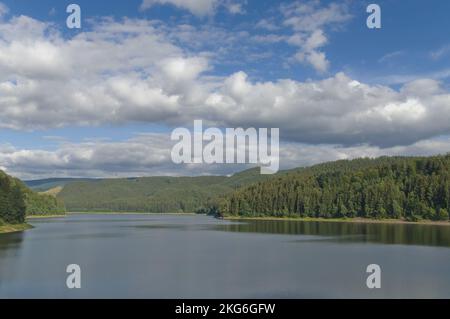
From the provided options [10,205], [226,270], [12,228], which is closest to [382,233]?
[226,270]

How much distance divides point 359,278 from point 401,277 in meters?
4.36

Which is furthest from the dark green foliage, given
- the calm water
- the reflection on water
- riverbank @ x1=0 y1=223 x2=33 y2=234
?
the reflection on water

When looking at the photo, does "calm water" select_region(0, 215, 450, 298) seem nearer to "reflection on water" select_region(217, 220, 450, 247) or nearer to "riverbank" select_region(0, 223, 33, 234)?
"reflection on water" select_region(217, 220, 450, 247)

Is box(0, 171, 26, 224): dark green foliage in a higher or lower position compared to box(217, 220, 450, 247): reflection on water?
higher

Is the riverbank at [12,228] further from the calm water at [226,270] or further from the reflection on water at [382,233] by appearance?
the reflection on water at [382,233]

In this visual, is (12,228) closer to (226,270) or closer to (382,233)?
(226,270)

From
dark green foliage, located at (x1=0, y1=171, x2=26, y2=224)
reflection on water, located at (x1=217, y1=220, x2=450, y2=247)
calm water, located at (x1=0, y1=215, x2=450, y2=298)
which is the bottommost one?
reflection on water, located at (x1=217, y1=220, x2=450, y2=247)

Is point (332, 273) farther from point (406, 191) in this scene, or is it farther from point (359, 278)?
point (406, 191)

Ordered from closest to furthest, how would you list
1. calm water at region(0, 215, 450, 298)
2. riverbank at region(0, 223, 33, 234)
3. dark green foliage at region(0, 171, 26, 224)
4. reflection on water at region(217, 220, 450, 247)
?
calm water at region(0, 215, 450, 298)
reflection on water at region(217, 220, 450, 247)
riverbank at region(0, 223, 33, 234)
dark green foliage at region(0, 171, 26, 224)

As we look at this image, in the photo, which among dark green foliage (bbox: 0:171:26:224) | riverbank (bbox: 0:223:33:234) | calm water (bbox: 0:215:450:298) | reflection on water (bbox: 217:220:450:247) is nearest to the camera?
calm water (bbox: 0:215:450:298)

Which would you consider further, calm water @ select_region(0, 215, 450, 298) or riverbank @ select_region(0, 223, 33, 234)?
riverbank @ select_region(0, 223, 33, 234)

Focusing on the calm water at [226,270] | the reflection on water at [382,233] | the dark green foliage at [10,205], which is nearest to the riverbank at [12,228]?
the dark green foliage at [10,205]

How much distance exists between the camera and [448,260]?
6088cm

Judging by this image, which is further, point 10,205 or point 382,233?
point 10,205
